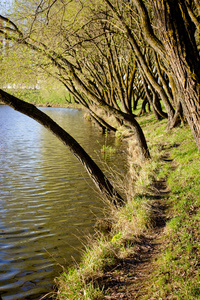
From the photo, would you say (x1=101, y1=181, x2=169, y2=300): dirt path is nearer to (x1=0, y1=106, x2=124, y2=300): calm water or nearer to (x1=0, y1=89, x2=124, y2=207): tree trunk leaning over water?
(x1=0, y1=106, x2=124, y2=300): calm water

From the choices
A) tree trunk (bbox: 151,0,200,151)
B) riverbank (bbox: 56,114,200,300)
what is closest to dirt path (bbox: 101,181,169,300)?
riverbank (bbox: 56,114,200,300)

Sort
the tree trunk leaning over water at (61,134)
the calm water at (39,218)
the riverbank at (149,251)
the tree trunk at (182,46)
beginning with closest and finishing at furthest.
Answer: the tree trunk at (182,46) → the riverbank at (149,251) → the calm water at (39,218) → the tree trunk leaning over water at (61,134)

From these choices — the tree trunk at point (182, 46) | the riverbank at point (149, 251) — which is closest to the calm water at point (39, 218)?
the riverbank at point (149, 251)

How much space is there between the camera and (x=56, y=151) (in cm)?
1750

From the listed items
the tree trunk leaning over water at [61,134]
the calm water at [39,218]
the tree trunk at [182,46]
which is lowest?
the calm water at [39,218]

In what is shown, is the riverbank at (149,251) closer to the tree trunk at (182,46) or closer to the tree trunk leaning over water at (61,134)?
the tree trunk leaning over water at (61,134)

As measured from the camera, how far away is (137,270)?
15.1 ft

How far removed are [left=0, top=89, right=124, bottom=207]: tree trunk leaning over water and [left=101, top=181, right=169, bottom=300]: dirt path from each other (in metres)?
1.47

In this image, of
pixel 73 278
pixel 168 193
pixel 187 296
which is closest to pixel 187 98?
pixel 187 296

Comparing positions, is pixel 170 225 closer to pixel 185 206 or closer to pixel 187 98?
pixel 185 206

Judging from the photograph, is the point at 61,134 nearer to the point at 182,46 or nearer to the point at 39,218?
the point at 39,218

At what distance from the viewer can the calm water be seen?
211 inches

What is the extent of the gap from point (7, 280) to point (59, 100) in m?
76.0

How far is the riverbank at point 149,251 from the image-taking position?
402cm
